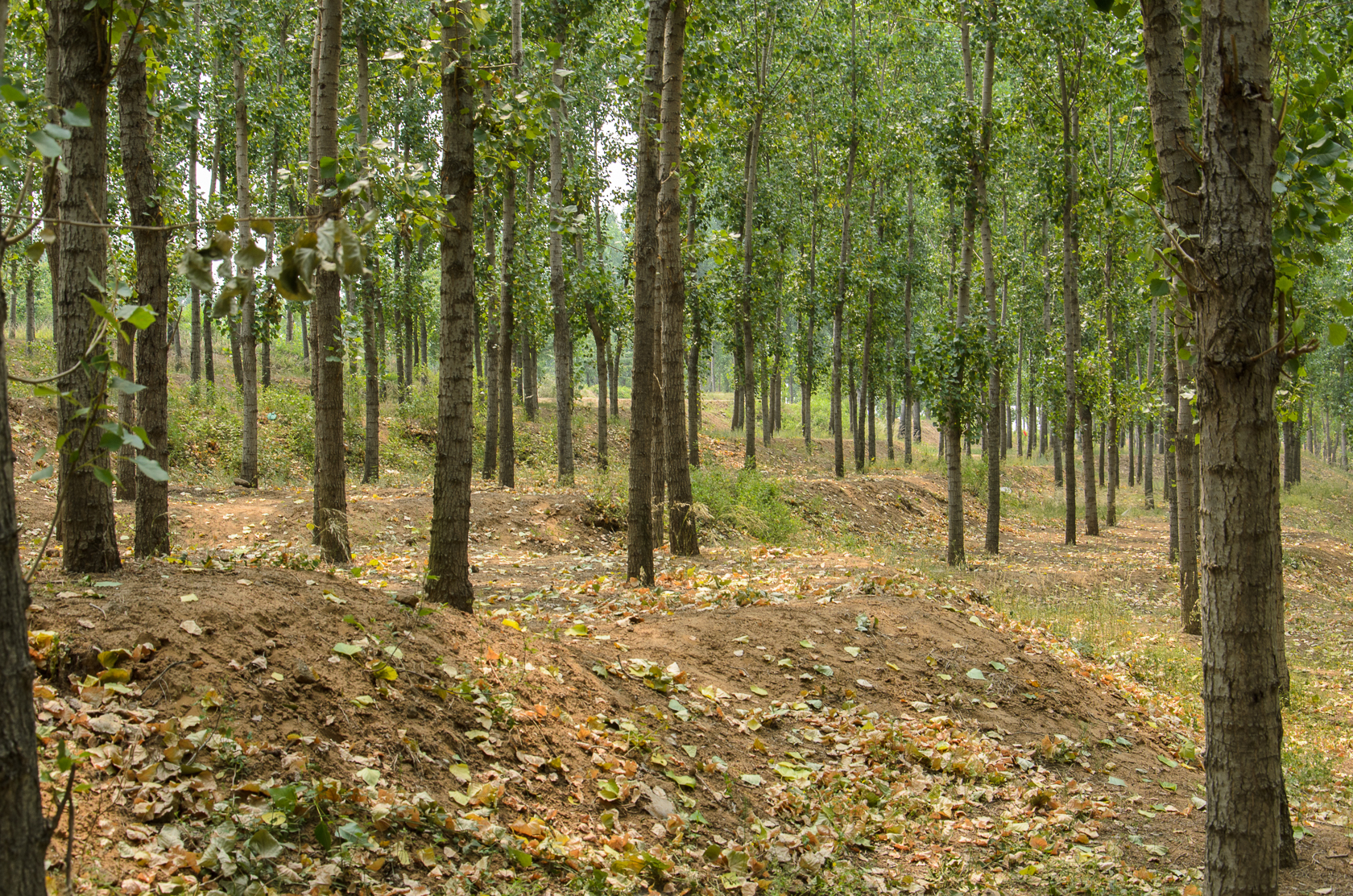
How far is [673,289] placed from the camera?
1114cm

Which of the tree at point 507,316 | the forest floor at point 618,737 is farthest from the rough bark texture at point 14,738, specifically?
the tree at point 507,316

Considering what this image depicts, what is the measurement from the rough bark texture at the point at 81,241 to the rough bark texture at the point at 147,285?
639 mm

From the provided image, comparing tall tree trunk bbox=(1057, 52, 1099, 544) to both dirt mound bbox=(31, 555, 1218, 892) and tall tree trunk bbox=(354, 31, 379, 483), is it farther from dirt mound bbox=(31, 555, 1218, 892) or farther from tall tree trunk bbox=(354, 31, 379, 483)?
dirt mound bbox=(31, 555, 1218, 892)

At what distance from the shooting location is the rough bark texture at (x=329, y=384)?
8086 millimetres

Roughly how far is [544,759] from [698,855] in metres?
0.98

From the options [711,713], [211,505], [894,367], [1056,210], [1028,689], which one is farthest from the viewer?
[894,367]

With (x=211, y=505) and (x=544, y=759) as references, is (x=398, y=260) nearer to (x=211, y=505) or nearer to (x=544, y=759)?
(x=211, y=505)

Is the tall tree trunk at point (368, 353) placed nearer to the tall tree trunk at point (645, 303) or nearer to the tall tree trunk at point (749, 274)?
the tall tree trunk at point (645, 303)

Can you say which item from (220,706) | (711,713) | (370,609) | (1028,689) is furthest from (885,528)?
(220,706)

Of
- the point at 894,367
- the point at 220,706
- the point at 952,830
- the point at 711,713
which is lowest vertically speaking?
the point at 952,830

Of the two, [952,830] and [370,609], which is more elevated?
[370,609]

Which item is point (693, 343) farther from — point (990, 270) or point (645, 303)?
point (645, 303)

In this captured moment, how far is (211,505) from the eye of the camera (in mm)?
13148

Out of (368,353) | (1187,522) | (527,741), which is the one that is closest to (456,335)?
(527,741)
